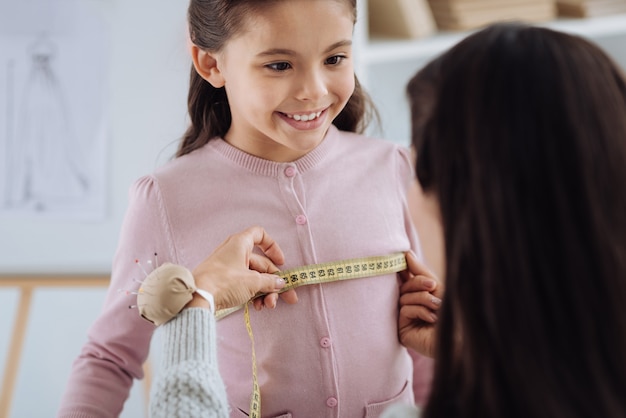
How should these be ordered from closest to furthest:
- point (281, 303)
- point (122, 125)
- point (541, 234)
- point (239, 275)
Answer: point (541, 234)
point (239, 275)
point (281, 303)
point (122, 125)

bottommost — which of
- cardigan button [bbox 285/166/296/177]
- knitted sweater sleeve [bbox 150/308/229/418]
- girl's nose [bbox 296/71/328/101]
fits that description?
knitted sweater sleeve [bbox 150/308/229/418]

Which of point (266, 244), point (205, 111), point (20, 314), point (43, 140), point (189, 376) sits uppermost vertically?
point (43, 140)

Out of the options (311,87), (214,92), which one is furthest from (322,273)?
(214,92)

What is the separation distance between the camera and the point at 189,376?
3.52ft

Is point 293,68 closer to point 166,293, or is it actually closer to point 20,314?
point 166,293

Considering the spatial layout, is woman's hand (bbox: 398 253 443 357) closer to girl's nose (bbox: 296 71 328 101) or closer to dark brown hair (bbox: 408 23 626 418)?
girl's nose (bbox: 296 71 328 101)

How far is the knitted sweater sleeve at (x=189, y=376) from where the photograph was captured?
1.06 meters

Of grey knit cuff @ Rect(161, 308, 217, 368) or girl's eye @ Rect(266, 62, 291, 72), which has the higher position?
girl's eye @ Rect(266, 62, 291, 72)

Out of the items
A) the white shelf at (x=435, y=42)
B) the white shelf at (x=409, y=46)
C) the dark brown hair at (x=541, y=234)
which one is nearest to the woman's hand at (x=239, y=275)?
the dark brown hair at (x=541, y=234)

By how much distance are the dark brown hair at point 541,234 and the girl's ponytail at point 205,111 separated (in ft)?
2.46

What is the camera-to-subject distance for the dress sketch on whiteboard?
2.92 m

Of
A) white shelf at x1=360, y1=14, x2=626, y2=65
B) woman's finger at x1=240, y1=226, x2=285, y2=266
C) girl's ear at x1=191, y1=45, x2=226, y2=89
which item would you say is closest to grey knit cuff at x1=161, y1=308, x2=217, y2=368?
woman's finger at x1=240, y1=226, x2=285, y2=266

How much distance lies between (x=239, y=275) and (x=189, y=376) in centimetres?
24

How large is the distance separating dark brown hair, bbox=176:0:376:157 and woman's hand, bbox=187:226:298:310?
32 centimetres
